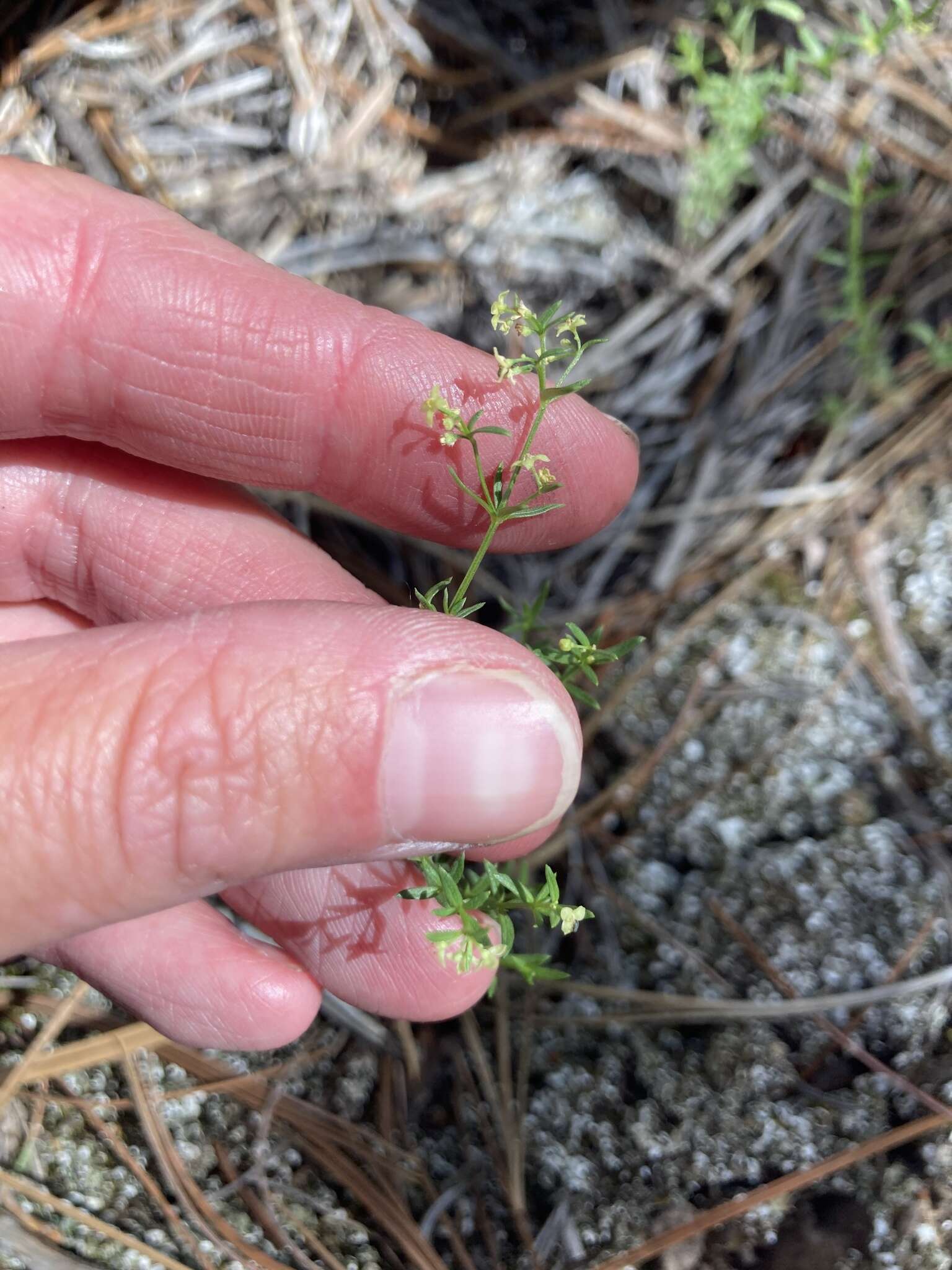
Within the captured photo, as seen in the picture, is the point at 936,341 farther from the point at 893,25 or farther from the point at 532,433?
the point at 532,433

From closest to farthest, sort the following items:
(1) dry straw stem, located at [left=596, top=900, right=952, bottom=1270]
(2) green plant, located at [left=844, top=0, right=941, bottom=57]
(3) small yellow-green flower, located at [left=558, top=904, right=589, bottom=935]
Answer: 1. (3) small yellow-green flower, located at [left=558, top=904, right=589, bottom=935]
2. (1) dry straw stem, located at [left=596, top=900, right=952, bottom=1270]
3. (2) green plant, located at [left=844, top=0, right=941, bottom=57]

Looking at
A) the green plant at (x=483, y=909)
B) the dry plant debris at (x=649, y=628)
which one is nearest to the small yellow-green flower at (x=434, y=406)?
the green plant at (x=483, y=909)

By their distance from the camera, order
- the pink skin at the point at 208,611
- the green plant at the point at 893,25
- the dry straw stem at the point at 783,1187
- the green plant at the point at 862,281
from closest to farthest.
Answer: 1. the pink skin at the point at 208,611
2. the dry straw stem at the point at 783,1187
3. the green plant at the point at 893,25
4. the green plant at the point at 862,281

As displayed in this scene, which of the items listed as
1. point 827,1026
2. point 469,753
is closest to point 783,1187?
point 827,1026

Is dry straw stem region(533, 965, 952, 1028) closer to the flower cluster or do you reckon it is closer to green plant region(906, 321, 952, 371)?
the flower cluster

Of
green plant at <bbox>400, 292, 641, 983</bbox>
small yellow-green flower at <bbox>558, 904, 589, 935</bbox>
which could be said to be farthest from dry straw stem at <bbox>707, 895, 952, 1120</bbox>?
small yellow-green flower at <bbox>558, 904, 589, 935</bbox>

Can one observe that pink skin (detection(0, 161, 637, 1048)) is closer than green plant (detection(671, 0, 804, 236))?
Yes

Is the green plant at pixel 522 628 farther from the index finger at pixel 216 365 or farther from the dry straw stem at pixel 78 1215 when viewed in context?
the dry straw stem at pixel 78 1215

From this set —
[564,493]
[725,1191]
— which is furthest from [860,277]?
[725,1191]
